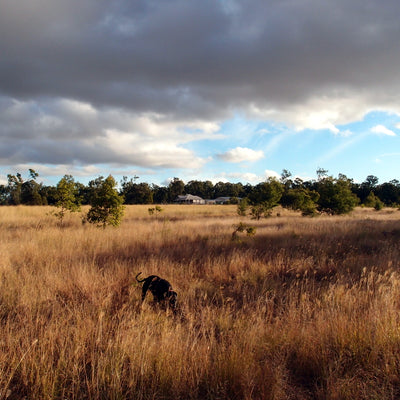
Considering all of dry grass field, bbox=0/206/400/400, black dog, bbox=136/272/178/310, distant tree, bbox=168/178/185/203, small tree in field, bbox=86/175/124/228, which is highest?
distant tree, bbox=168/178/185/203

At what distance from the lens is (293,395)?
7.38 feet

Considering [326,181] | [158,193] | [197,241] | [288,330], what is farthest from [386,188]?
[288,330]

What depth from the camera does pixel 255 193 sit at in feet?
76.7

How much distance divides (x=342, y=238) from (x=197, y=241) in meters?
5.41

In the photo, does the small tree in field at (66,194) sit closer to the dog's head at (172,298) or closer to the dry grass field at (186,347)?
the dry grass field at (186,347)

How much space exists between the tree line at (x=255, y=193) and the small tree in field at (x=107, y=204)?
51mm

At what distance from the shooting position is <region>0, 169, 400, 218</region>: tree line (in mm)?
17869

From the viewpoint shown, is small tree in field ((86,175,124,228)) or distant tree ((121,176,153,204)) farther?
distant tree ((121,176,153,204))

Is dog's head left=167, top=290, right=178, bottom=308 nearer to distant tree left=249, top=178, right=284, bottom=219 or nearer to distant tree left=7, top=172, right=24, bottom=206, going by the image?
distant tree left=249, top=178, right=284, bottom=219

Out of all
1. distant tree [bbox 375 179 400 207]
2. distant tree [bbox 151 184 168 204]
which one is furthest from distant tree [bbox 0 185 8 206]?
distant tree [bbox 375 179 400 207]

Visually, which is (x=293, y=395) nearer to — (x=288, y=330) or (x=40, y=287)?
(x=288, y=330)

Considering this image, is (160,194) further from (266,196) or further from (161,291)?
(161,291)

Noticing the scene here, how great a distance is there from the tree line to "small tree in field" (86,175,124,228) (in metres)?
0.05

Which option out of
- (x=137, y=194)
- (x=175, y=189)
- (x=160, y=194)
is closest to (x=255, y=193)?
(x=137, y=194)
